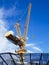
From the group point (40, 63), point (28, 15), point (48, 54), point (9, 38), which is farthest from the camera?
point (28, 15)

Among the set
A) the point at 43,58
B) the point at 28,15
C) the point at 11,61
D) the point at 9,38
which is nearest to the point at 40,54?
the point at 43,58

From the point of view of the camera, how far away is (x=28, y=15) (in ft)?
243

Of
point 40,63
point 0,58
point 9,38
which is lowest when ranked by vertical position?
point 40,63

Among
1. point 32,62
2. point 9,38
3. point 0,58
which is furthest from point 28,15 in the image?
point 32,62

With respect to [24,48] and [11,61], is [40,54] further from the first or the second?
[24,48]

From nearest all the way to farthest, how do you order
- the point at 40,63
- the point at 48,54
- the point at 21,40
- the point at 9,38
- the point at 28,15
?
the point at 40,63 → the point at 48,54 → the point at 9,38 → the point at 21,40 → the point at 28,15

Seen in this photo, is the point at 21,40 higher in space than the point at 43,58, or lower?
higher

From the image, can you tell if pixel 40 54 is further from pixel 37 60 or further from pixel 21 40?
pixel 21 40

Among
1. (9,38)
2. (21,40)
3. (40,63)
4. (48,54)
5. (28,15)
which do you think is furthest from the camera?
(28,15)

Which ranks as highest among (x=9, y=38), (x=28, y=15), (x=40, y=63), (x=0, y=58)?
(x=28, y=15)

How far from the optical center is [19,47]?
6750 centimetres

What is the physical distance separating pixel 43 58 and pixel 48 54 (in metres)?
1.66

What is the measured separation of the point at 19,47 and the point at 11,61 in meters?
19.0

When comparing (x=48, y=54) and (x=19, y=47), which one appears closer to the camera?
(x=48, y=54)
